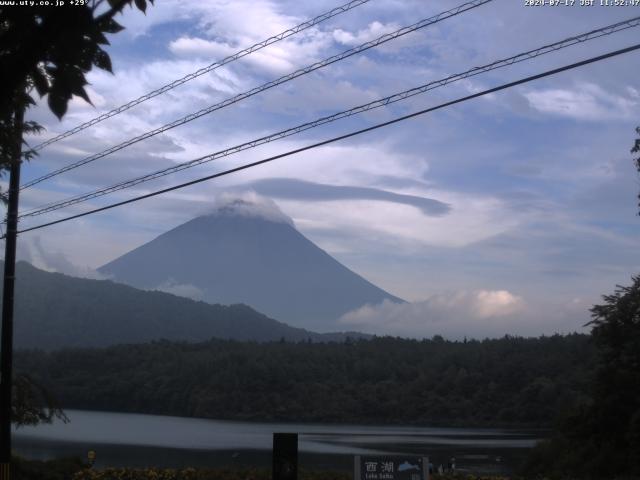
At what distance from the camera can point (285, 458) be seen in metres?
12.9

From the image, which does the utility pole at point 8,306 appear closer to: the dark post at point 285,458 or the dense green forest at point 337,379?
the dark post at point 285,458

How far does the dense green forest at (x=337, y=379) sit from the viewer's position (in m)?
65.1

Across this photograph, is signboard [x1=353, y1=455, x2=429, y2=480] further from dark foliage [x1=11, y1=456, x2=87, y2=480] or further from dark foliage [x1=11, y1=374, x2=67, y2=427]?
dark foliage [x1=11, y1=374, x2=67, y2=427]

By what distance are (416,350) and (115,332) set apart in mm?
99234

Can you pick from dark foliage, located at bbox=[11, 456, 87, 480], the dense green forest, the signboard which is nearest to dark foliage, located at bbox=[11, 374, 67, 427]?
dark foliage, located at bbox=[11, 456, 87, 480]

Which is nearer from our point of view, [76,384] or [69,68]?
[69,68]

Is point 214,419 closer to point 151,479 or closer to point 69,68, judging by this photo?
point 151,479

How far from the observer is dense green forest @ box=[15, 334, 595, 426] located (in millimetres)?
65125

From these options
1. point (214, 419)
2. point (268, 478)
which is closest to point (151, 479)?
point (268, 478)

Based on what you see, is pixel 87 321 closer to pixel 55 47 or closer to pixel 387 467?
pixel 387 467

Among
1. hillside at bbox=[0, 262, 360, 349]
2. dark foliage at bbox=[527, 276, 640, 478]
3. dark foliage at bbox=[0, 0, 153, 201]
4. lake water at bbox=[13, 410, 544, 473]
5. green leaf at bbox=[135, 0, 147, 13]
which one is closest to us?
dark foliage at bbox=[0, 0, 153, 201]

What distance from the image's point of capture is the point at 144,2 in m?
5.25

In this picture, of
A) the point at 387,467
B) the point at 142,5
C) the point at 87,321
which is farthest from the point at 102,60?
the point at 87,321

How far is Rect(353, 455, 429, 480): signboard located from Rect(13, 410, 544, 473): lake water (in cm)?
1284
